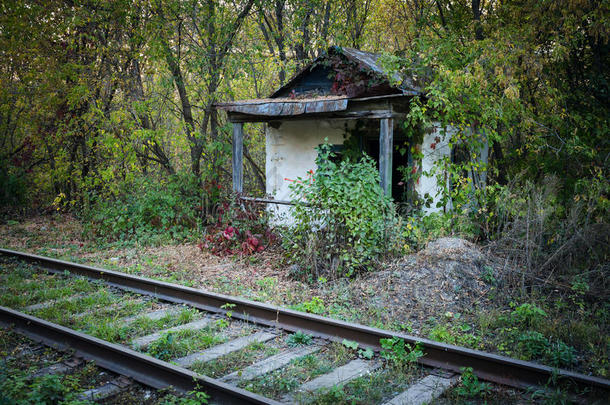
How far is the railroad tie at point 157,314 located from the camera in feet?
19.1

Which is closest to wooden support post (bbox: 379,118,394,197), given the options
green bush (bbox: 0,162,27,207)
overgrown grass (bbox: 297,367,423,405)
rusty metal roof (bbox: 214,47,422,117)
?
rusty metal roof (bbox: 214,47,422,117)

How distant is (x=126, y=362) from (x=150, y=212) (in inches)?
316

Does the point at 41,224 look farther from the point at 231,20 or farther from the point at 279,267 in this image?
the point at 279,267

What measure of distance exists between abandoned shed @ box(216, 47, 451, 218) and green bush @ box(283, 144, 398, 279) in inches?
36.8

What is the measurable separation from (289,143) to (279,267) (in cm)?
423

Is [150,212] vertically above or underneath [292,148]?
underneath

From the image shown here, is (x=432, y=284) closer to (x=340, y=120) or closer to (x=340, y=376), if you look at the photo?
(x=340, y=376)

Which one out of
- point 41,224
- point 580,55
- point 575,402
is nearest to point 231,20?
point 41,224

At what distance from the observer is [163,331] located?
5.44 m

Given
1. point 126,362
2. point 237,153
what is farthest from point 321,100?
point 126,362

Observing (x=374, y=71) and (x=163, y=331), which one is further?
(x=374, y=71)

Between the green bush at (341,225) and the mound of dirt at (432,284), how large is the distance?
452 millimetres

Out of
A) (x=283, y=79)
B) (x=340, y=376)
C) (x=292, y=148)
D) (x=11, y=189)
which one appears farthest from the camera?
(x=283, y=79)

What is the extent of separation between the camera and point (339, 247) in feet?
25.0
